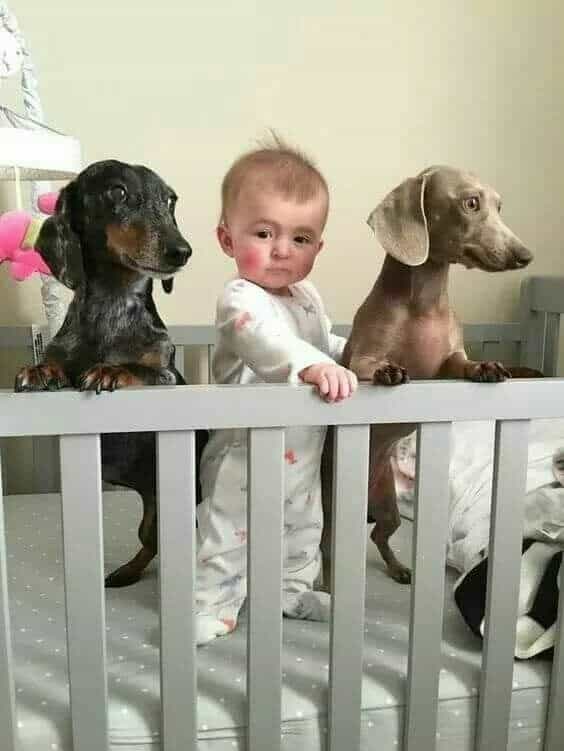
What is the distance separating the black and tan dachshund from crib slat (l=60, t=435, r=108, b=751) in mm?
91

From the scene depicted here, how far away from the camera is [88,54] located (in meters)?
1.50

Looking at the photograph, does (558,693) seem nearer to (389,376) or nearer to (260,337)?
(389,376)

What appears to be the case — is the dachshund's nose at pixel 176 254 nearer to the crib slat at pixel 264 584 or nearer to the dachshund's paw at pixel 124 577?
the crib slat at pixel 264 584

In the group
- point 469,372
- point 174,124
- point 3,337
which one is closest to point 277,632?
point 469,372

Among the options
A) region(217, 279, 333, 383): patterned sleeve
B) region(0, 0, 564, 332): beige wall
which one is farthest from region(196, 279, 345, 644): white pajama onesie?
region(0, 0, 564, 332): beige wall

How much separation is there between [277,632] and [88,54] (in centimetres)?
119

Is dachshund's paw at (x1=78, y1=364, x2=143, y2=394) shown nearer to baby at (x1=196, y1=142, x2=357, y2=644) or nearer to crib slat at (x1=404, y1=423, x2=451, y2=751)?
baby at (x1=196, y1=142, x2=357, y2=644)

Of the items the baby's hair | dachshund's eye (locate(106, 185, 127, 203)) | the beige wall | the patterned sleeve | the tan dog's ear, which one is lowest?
the patterned sleeve

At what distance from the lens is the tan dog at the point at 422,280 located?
873 millimetres

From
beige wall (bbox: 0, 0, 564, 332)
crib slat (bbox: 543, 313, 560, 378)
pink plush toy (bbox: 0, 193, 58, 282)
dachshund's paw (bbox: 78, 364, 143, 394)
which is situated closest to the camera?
dachshund's paw (bbox: 78, 364, 143, 394)

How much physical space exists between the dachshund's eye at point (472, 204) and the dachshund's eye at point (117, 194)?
1.24 ft

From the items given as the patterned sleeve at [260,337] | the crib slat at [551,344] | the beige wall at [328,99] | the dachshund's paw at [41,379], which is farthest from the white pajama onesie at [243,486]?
the crib slat at [551,344]

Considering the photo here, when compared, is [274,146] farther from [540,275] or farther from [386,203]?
[540,275]

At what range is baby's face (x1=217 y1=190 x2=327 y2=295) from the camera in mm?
938
